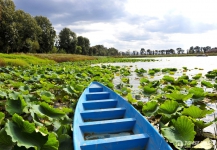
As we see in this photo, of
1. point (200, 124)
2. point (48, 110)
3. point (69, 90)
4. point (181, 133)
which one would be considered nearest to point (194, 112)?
point (200, 124)

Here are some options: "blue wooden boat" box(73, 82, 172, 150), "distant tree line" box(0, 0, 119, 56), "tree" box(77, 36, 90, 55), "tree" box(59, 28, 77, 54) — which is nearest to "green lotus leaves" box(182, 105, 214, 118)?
"blue wooden boat" box(73, 82, 172, 150)

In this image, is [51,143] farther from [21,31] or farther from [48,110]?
[21,31]

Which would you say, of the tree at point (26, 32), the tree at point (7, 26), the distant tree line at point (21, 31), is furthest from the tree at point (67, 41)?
the tree at point (7, 26)

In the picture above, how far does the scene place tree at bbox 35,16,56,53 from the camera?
125 feet

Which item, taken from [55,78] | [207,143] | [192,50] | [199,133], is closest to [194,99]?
[199,133]

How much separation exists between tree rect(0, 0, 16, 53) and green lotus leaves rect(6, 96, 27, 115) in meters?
27.1

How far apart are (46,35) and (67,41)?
502 inches

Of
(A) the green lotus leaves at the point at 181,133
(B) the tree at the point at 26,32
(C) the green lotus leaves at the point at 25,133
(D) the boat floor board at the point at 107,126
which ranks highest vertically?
(B) the tree at the point at 26,32

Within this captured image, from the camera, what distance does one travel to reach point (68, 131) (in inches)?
74.8

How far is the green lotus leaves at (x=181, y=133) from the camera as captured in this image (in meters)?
1.60

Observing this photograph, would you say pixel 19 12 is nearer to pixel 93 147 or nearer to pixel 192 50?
pixel 93 147

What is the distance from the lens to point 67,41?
5091 cm

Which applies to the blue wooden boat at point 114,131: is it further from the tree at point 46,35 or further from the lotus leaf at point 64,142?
the tree at point 46,35

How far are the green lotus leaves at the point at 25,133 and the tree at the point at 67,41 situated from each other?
5088cm
